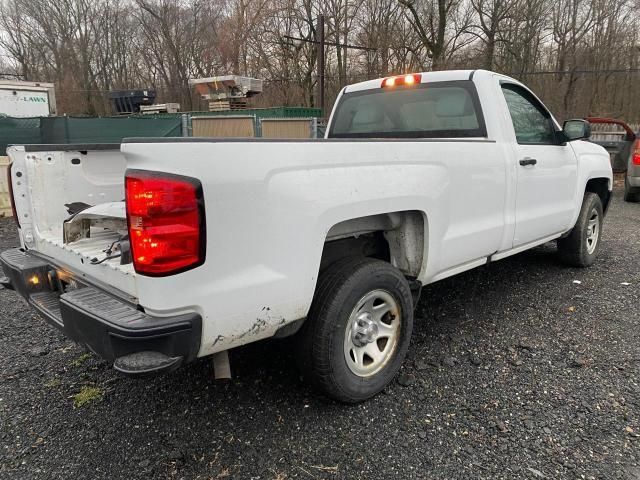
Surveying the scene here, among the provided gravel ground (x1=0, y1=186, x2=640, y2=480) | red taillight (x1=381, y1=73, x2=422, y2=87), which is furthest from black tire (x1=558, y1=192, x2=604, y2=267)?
red taillight (x1=381, y1=73, x2=422, y2=87)

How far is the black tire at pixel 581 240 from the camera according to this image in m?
4.96

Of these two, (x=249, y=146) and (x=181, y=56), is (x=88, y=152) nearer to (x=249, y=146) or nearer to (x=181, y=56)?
(x=249, y=146)

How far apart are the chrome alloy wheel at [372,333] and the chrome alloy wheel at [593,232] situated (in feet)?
11.1

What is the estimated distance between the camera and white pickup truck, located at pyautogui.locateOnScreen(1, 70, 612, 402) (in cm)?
191

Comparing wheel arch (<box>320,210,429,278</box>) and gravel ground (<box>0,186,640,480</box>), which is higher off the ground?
wheel arch (<box>320,210,429,278</box>)

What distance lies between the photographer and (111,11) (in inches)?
1539

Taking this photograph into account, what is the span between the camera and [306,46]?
27844 mm

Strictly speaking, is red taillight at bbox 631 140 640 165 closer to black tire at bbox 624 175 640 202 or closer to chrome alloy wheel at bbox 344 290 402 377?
black tire at bbox 624 175 640 202

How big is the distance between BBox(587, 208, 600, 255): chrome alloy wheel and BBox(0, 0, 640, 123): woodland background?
13.4 metres

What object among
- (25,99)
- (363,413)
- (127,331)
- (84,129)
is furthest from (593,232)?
(25,99)

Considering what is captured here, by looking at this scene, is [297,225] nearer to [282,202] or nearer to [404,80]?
[282,202]

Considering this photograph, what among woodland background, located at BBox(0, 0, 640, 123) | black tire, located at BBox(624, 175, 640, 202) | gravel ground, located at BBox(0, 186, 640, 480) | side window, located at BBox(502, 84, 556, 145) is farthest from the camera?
woodland background, located at BBox(0, 0, 640, 123)

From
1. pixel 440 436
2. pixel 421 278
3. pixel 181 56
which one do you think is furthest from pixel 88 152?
pixel 181 56

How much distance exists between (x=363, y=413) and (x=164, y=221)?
155cm
